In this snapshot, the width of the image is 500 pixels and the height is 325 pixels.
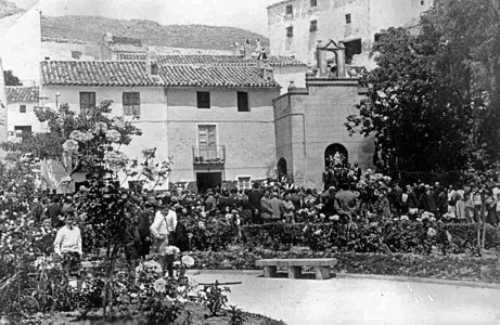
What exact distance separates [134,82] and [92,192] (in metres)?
29.4

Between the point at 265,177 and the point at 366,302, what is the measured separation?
1136 inches

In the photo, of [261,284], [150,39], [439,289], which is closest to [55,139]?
[261,284]

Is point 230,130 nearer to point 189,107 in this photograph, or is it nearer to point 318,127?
point 189,107

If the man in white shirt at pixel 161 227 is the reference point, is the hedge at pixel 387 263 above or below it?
below

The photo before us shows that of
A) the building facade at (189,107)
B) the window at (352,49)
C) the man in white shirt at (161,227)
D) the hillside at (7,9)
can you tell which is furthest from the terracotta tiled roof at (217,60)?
the man in white shirt at (161,227)

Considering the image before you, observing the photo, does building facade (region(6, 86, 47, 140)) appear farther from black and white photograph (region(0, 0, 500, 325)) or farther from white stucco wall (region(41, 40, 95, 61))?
white stucco wall (region(41, 40, 95, 61))

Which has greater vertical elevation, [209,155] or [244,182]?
[209,155]

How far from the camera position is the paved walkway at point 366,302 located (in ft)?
34.3

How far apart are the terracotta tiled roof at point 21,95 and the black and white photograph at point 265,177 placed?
0.77ft

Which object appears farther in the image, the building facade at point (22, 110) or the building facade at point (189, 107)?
the building facade at point (22, 110)

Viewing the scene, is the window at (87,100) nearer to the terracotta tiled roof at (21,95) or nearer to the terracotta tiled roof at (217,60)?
the terracotta tiled roof at (21,95)

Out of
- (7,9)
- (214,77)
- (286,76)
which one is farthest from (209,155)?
(7,9)

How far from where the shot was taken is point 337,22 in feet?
190

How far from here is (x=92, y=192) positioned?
9.57 m
